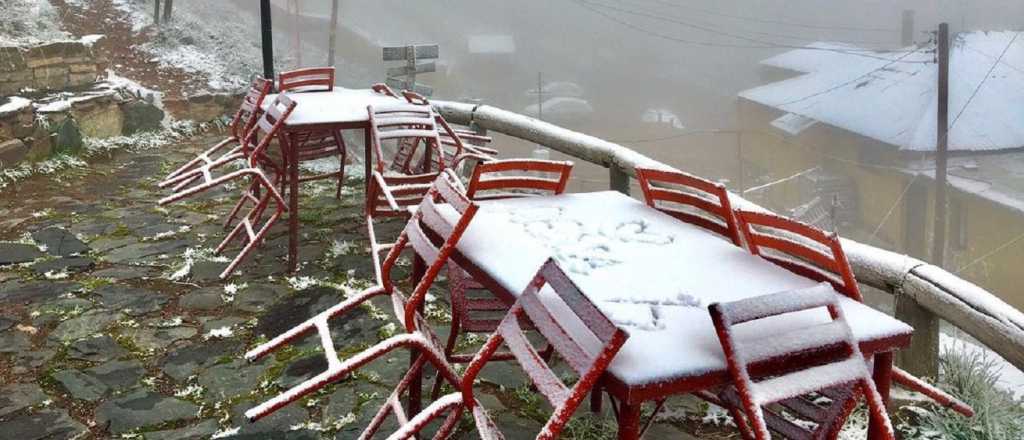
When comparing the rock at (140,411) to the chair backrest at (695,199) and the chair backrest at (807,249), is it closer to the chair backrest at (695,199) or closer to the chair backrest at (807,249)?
the chair backrest at (695,199)

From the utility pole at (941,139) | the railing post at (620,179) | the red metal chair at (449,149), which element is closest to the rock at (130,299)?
the red metal chair at (449,149)

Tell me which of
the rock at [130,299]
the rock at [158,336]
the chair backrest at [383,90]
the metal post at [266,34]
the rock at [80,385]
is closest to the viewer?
the rock at [80,385]

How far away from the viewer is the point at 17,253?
5.38 m

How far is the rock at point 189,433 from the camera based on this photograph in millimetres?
3230

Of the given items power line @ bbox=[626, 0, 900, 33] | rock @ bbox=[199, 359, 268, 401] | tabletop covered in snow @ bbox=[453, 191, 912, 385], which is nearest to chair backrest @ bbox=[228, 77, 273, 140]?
rock @ bbox=[199, 359, 268, 401]

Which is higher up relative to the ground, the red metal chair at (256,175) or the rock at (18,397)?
the red metal chair at (256,175)

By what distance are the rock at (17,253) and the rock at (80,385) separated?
1.85 metres

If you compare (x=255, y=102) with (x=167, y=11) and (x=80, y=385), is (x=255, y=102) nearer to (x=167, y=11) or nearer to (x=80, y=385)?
(x=80, y=385)

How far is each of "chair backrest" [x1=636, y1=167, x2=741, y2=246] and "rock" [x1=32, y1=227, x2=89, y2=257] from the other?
409cm

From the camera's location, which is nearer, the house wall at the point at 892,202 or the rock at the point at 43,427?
the rock at the point at 43,427

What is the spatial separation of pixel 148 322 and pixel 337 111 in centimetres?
177

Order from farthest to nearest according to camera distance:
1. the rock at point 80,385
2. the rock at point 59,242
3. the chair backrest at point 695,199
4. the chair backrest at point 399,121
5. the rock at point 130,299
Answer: the rock at point 59,242 → the chair backrest at point 399,121 → the rock at point 130,299 → the rock at point 80,385 → the chair backrest at point 695,199

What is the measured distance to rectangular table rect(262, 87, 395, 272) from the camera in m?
4.98

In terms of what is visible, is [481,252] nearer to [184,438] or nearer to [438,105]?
[184,438]
